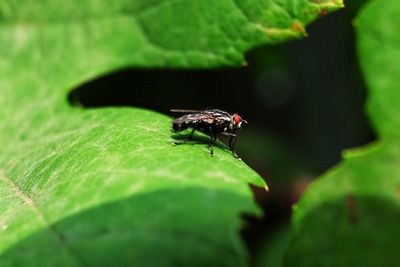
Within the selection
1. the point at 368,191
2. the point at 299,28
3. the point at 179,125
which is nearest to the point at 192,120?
the point at 179,125

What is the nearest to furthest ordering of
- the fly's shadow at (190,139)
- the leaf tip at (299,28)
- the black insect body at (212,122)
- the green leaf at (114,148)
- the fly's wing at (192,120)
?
1. the green leaf at (114,148)
2. the fly's shadow at (190,139)
3. the leaf tip at (299,28)
4. the fly's wing at (192,120)
5. the black insect body at (212,122)

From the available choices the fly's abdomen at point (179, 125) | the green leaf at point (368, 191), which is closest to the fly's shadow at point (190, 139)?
the fly's abdomen at point (179, 125)

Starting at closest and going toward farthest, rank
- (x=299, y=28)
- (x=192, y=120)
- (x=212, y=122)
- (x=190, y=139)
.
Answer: (x=299, y=28), (x=190, y=139), (x=192, y=120), (x=212, y=122)

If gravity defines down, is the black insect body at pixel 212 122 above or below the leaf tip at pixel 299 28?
below

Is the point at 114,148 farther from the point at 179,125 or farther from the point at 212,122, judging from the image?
the point at 212,122

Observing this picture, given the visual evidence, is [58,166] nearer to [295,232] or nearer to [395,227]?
[295,232]

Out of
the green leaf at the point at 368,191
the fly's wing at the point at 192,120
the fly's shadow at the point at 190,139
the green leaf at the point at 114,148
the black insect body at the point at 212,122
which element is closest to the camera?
the green leaf at the point at 114,148

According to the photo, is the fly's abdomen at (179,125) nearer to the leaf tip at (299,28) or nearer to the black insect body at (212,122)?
the black insect body at (212,122)
